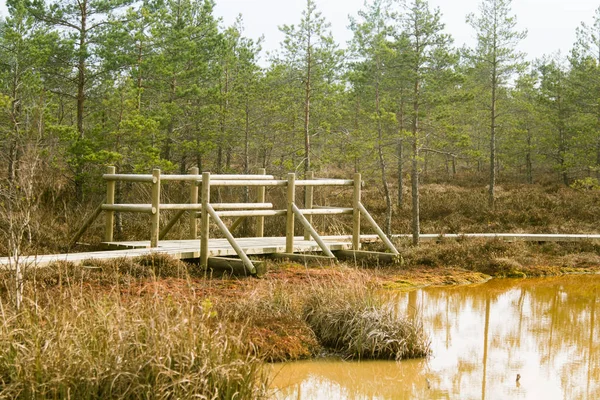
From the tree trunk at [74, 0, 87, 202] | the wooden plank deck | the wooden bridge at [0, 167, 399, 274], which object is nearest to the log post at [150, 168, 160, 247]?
the wooden bridge at [0, 167, 399, 274]

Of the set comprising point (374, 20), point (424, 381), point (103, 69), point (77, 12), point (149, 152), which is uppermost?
point (374, 20)

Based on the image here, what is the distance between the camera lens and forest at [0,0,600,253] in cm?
1747

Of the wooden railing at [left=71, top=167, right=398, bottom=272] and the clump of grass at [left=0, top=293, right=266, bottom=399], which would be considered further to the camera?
the wooden railing at [left=71, top=167, right=398, bottom=272]

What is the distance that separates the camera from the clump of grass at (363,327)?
328 inches

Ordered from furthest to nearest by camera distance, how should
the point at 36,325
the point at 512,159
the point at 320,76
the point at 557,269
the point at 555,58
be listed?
the point at 555,58
the point at 512,159
the point at 320,76
the point at 557,269
the point at 36,325

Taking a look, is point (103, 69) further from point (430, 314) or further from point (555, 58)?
point (555, 58)

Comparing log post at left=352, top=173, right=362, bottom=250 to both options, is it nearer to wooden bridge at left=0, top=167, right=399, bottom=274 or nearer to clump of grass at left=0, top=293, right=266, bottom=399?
wooden bridge at left=0, top=167, right=399, bottom=274

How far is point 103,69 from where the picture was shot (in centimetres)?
1942

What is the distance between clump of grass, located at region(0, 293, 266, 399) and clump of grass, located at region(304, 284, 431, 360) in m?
2.65

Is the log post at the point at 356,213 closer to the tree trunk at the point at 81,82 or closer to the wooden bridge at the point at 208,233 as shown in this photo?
the wooden bridge at the point at 208,233

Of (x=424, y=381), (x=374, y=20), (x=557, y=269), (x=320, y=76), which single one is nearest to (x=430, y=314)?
(x=424, y=381)

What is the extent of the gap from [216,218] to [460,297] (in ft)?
14.8

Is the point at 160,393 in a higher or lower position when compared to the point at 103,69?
lower

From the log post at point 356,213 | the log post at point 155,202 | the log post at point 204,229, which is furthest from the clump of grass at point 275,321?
the log post at point 356,213
